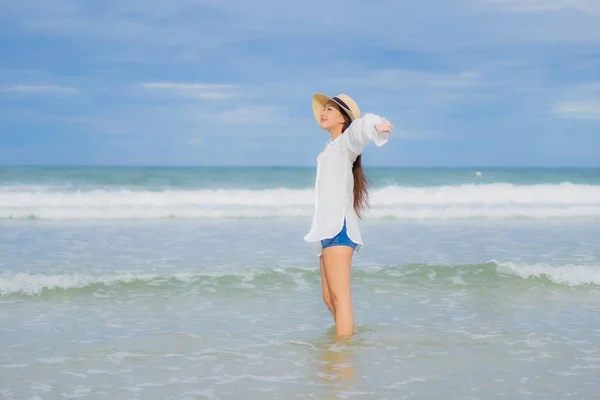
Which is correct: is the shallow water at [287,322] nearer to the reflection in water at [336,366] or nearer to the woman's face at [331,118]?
the reflection in water at [336,366]

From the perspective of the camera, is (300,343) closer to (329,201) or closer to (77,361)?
(329,201)

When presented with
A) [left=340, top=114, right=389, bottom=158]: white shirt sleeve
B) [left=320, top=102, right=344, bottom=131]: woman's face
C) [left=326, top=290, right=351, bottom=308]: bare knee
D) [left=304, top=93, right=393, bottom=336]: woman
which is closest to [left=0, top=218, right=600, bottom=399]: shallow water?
[left=326, top=290, right=351, bottom=308]: bare knee

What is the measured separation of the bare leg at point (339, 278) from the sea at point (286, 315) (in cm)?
26

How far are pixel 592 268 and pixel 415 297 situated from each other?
251cm

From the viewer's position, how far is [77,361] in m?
5.68

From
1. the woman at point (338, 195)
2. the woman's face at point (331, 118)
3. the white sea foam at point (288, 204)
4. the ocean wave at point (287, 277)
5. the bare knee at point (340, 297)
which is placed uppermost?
the white sea foam at point (288, 204)

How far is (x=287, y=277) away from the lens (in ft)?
29.8

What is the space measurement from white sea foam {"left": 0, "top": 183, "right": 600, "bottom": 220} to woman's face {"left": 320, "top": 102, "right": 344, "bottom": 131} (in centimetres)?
1331

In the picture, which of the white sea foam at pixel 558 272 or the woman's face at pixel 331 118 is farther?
the white sea foam at pixel 558 272

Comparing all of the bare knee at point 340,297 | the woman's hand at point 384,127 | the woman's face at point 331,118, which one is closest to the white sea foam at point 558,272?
the bare knee at point 340,297

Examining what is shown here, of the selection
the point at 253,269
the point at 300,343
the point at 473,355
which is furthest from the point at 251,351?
the point at 253,269

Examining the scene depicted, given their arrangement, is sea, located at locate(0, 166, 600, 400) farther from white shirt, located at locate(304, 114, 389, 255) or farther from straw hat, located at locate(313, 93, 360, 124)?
straw hat, located at locate(313, 93, 360, 124)

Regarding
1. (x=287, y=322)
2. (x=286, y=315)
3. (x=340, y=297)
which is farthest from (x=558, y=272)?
(x=340, y=297)

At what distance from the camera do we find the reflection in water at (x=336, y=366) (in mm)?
5020
